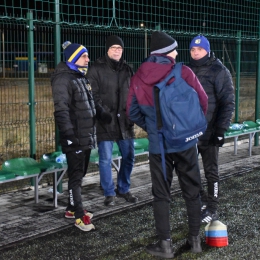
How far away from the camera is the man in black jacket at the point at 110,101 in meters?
6.19

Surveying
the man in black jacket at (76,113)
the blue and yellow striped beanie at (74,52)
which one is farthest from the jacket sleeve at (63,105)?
the blue and yellow striped beanie at (74,52)

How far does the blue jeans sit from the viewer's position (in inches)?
244

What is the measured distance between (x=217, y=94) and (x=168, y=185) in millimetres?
1441

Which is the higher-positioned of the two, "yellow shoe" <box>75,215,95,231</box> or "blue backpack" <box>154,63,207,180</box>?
"blue backpack" <box>154,63,207,180</box>

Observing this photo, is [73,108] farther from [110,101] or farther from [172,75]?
[172,75]

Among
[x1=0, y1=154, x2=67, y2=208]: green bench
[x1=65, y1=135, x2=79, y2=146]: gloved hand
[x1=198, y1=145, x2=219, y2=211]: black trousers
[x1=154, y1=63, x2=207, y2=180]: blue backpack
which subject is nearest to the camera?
[x1=154, y1=63, x2=207, y2=180]: blue backpack

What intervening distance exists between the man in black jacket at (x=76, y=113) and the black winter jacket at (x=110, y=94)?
72 cm

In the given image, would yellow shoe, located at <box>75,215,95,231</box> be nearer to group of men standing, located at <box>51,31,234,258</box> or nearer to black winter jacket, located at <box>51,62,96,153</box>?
group of men standing, located at <box>51,31,234,258</box>

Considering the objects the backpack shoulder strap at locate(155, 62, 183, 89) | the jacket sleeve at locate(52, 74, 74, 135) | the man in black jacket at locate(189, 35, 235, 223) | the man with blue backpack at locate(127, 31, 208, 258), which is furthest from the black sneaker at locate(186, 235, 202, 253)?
the jacket sleeve at locate(52, 74, 74, 135)

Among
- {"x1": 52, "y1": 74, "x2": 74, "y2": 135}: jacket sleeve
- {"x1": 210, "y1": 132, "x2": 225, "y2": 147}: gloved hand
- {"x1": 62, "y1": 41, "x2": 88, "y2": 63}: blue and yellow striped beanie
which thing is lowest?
{"x1": 210, "y1": 132, "x2": 225, "y2": 147}: gloved hand

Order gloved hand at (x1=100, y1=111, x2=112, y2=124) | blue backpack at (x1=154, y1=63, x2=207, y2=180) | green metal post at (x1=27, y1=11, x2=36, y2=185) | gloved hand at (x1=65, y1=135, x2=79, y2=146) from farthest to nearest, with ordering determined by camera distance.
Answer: green metal post at (x1=27, y1=11, x2=36, y2=185), gloved hand at (x1=100, y1=111, x2=112, y2=124), gloved hand at (x1=65, y1=135, x2=79, y2=146), blue backpack at (x1=154, y1=63, x2=207, y2=180)

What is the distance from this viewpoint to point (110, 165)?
245 inches

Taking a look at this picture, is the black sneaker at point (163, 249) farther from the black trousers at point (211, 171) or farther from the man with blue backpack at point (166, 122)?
the black trousers at point (211, 171)

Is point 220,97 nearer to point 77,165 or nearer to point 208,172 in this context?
point 208,172
